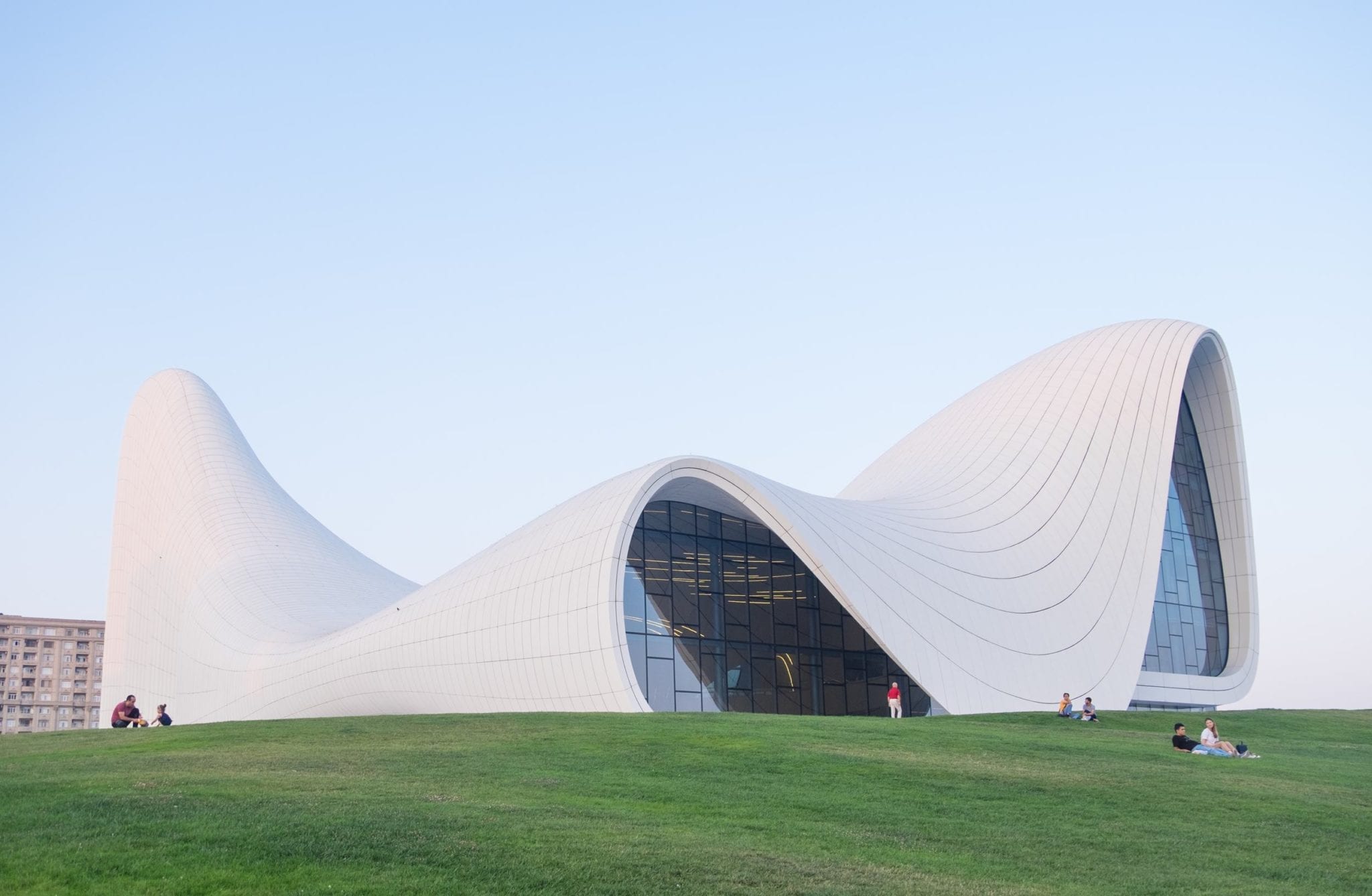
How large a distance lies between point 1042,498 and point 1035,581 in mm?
3369

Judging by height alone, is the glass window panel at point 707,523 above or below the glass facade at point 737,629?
above

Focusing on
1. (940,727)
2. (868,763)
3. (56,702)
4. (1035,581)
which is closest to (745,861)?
(868,763)

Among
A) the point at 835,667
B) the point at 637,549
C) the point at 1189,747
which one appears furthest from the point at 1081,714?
the point at 637,549

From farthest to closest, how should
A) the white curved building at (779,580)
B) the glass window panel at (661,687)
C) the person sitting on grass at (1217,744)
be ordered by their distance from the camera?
1. the glass window panel at (661,687)
2. the white curved building at (779,580)
3. the person sitting on grass at (1217,744)

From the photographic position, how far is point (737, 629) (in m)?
29.3

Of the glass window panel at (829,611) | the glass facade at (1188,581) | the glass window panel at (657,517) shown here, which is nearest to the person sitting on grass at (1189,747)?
the glass window panel at (829,611)

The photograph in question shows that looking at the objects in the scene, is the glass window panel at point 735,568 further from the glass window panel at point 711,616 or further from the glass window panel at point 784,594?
the glass window panel at point 784,594

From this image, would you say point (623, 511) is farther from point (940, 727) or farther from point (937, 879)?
point (937, 879)

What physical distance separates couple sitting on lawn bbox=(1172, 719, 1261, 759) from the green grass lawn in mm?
236

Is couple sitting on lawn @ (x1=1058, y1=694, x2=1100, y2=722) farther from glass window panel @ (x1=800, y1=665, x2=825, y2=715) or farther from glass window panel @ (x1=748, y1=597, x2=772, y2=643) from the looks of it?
glass window panel @ (x1=748, y1=597, x2=772, y2=643)

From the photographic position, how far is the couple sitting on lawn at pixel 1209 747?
1844 centimetres

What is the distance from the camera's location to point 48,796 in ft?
35.3

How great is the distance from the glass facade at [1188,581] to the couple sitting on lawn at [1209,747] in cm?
1542

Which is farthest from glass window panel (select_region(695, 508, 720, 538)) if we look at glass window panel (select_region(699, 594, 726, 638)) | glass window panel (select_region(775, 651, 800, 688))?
glass window panel (select_region(775, 651, 800, 688))
